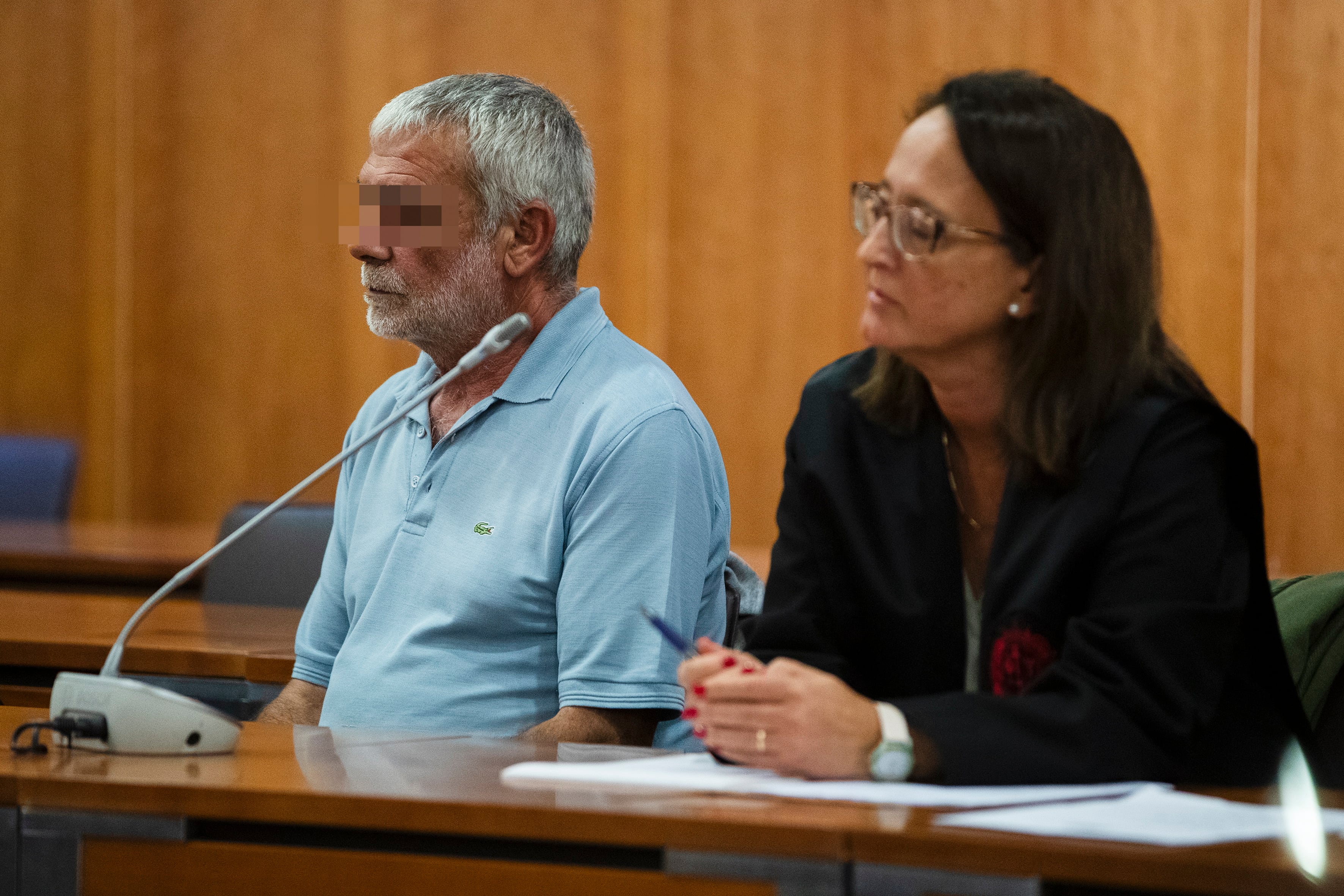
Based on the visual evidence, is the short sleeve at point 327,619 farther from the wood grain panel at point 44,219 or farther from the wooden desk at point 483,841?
the wood grain panel at point 44,219

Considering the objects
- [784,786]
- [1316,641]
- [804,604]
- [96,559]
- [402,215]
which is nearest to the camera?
[784,786]

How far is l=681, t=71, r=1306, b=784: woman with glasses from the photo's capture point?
1.19 meters

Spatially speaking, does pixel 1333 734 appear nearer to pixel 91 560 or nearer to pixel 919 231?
pixel 919 231

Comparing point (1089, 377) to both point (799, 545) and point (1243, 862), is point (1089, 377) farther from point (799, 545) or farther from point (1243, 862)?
point (1243, 862)

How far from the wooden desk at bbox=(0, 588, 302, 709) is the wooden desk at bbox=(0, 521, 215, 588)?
0.74m

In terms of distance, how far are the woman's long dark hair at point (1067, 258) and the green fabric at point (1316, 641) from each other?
1.11 feet

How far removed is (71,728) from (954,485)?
83 centimetres

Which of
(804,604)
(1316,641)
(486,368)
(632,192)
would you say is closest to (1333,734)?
(1316,641)

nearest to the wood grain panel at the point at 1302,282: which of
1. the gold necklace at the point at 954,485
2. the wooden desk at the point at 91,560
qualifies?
the wooden desk at the point at 91,560

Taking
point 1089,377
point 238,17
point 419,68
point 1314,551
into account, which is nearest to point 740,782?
point 1089,377

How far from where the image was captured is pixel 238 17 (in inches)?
213

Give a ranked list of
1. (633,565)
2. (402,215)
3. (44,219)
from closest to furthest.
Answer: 1. (633,565)
2. (402,215)
3. (44,219)

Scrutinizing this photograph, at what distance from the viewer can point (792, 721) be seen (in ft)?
3.83

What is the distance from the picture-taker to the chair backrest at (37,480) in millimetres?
4234
